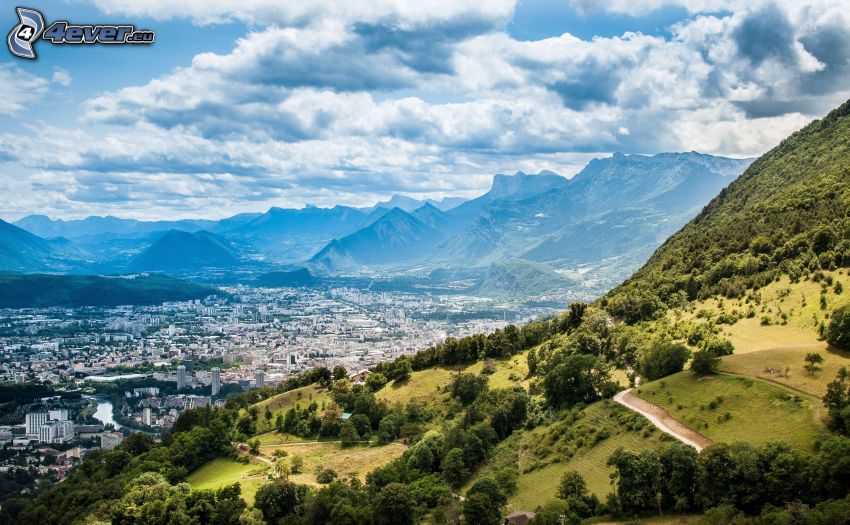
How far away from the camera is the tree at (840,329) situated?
1946 inches

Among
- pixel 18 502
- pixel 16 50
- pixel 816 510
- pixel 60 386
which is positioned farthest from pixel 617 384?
pixel 60 386

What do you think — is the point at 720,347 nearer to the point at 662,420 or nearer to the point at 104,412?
the point at 662,420

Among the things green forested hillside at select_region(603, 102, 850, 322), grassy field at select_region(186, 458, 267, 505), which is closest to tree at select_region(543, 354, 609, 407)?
green forested hillside at select_region(603, 102, 850, 322)

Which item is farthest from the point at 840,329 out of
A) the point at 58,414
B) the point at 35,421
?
the point at 58,414

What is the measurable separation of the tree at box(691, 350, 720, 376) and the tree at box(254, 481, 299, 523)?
34.3m

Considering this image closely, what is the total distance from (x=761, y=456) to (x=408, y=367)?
193 feet

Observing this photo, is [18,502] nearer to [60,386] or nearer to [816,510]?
[60,386]

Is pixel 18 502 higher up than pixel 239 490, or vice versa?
pixel 239 490

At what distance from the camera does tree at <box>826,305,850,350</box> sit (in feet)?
162

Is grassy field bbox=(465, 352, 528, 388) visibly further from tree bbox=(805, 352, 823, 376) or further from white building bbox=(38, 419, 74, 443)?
white building bbox=(38, 419, 74, 443)

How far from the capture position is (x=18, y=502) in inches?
3386

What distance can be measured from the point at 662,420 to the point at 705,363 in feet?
20.3

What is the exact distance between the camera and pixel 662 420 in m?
49.3

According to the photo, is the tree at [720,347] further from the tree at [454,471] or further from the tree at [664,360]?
the tree at [454,471]
